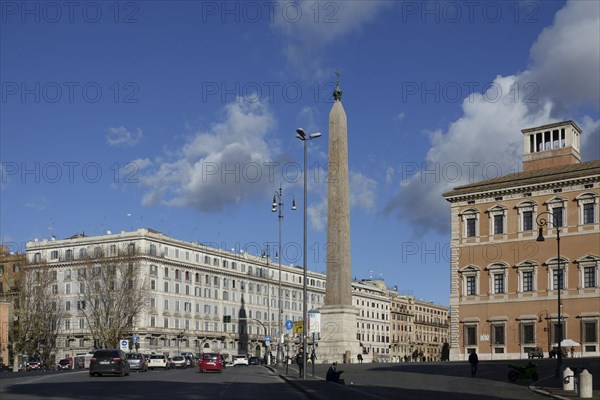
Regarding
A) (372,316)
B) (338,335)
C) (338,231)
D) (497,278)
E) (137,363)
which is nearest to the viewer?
(338,231)

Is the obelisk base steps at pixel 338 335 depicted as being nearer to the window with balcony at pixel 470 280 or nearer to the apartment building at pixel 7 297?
the window with balcony at pixel 470 280

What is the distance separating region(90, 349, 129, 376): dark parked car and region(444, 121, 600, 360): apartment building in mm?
A: 40695

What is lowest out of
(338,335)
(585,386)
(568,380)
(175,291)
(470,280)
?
(568,380)

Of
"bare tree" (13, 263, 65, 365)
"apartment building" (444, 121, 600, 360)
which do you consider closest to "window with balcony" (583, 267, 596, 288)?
"apartment building" (444, 121, 600, 360)

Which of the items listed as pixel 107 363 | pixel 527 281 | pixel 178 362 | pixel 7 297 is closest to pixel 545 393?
pixel 107 363

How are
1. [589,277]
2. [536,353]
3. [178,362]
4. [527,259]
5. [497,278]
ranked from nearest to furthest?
[536,353] < [589,277] < [527,259] < [497,278] < [178,362]

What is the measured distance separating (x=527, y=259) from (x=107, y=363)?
4581 cm

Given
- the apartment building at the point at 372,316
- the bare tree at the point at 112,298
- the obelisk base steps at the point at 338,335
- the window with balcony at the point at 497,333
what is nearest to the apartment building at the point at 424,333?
the apartment building at the point at 372,316

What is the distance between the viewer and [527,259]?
77938mm

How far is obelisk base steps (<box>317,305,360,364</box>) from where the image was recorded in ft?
200

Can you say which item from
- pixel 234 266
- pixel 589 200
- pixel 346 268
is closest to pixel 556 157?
pixel 589 200

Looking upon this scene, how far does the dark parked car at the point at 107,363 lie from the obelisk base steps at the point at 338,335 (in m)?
20.4

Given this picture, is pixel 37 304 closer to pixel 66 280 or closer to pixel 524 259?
pixel 66 280

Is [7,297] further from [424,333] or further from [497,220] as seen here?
[424,333]
